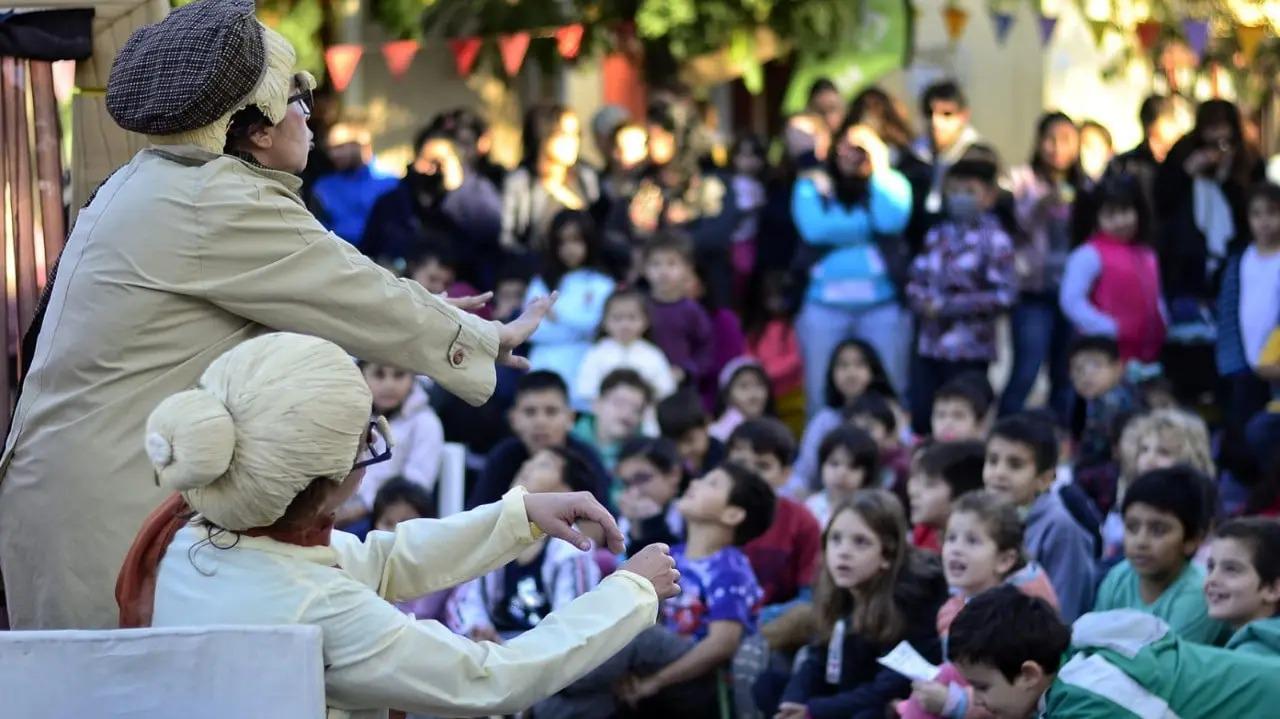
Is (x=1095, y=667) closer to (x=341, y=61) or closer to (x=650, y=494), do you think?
(x=650, y=494)

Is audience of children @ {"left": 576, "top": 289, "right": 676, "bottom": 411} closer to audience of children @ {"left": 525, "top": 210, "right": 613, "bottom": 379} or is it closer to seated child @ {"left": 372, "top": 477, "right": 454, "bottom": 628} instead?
audience of children @ {"left": 525, "top": 210, "right": 613, "bottom": 379}

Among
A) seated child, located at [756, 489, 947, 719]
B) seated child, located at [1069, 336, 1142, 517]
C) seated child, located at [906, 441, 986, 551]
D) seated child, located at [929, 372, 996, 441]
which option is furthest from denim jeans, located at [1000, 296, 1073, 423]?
seated child, located at [756, 489, 947, 719]

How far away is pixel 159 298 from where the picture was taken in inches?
136

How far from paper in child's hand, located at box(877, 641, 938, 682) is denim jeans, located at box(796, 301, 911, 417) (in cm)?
422

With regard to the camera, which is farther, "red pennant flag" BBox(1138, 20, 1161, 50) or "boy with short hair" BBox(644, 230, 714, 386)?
"red pennant flag" BBox(1138, 20, 1161, 50)

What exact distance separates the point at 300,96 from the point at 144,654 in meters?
1.16

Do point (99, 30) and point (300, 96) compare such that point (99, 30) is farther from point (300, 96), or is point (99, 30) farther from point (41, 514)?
point (41, 514)

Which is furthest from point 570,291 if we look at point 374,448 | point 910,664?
point 374,448

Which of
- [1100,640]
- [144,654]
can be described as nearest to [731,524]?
[1100,640]

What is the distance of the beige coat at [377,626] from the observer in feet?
9.56

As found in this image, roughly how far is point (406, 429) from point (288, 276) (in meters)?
4.53

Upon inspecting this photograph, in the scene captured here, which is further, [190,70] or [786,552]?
[786,552]

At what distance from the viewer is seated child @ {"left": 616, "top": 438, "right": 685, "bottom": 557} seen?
23.6 feet

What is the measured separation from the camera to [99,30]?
13.7ft
